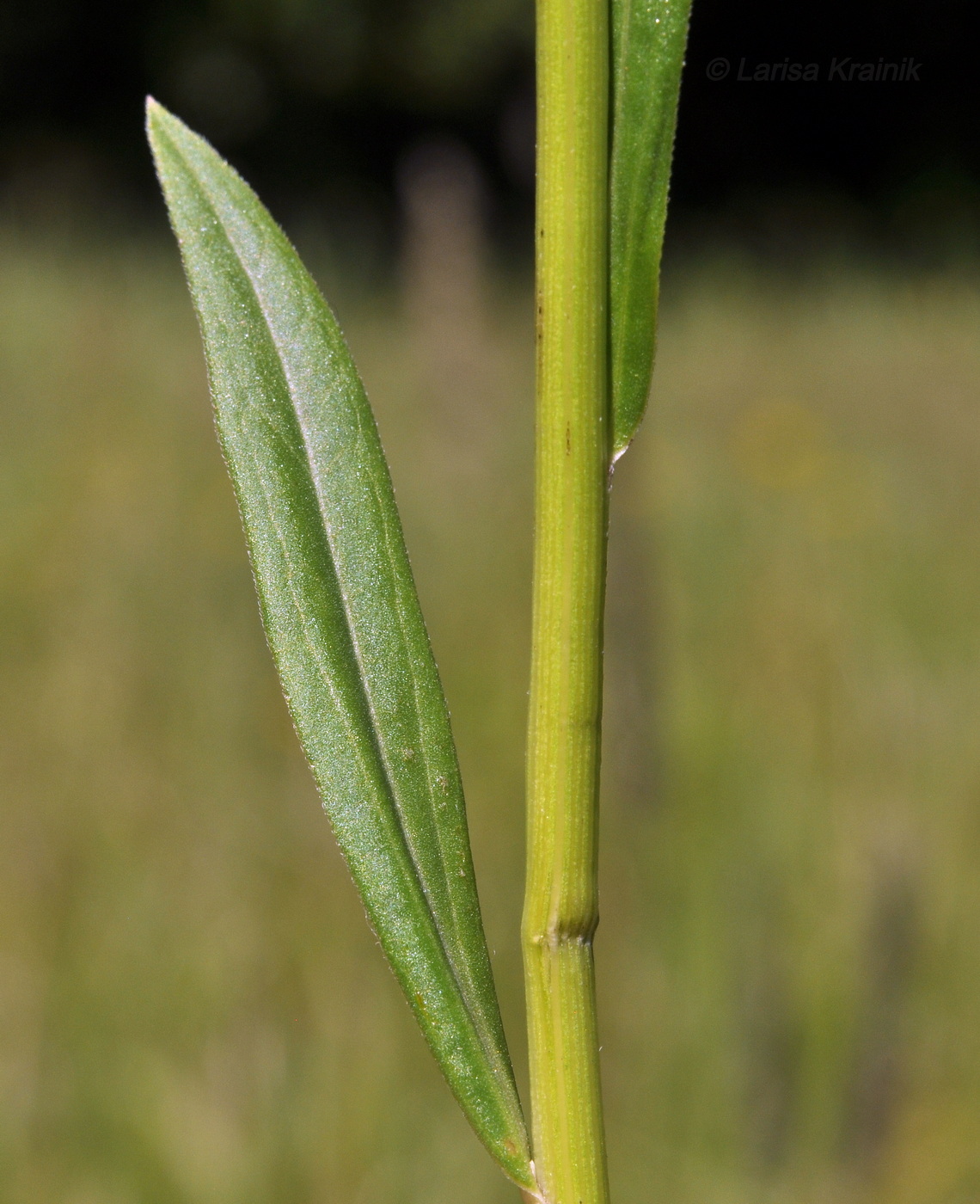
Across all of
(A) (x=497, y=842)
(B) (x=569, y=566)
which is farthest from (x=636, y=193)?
(A) (x=497, y=842)

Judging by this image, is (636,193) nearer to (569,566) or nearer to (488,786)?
(569,566)

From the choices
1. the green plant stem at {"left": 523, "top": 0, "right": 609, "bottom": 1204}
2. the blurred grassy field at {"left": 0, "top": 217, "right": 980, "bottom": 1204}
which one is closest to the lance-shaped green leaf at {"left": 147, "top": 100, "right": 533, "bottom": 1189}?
the green plant stem at {"left": 523, "top": 0, "right": 609, "bottom": 1204}

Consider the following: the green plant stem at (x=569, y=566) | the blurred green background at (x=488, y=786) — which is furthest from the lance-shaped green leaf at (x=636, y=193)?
the blurred green background at (x=488, y=786)

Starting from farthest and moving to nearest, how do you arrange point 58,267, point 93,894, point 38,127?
point 38,127
point 58,267
point 93,894

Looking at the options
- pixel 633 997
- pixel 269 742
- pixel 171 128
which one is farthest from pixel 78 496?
pixel 171 128

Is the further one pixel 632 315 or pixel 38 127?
pixel 38 127

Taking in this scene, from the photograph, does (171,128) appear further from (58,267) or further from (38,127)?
(38,127)

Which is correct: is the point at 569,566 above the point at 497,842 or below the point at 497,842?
above
